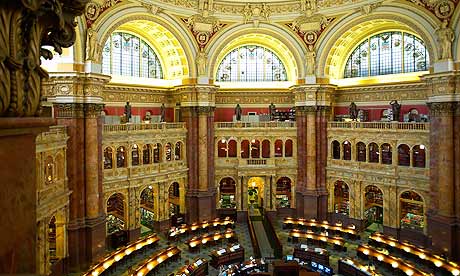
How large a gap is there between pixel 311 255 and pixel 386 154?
460 inches

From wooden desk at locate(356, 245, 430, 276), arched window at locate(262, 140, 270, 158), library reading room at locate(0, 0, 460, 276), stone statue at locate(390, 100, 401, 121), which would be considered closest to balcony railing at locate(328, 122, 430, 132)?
library reading room at locate(0, 0, 460, 276)

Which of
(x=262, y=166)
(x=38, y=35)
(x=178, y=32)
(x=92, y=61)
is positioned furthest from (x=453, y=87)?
(x=38, y=35)

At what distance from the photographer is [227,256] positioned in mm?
23469

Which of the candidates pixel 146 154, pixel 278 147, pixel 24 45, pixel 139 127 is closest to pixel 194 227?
pixel 146 154

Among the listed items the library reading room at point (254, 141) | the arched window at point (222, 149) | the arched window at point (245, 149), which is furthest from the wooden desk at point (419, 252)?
the arched window at point (222, 149)

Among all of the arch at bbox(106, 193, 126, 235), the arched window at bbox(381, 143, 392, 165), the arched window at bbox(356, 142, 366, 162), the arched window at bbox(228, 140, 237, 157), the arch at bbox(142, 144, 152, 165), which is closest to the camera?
the arch at bbox(106, 193, 126, 235)

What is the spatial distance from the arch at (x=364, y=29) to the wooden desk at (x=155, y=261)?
1927 cm

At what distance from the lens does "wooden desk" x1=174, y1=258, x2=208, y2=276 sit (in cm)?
1994

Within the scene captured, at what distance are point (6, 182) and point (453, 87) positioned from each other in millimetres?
26484

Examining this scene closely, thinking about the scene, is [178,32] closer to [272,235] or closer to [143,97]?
[143,97]

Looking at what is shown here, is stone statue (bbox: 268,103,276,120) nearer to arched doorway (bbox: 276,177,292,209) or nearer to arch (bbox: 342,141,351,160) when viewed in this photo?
arched doorway (bbox: 276,177,292,209)

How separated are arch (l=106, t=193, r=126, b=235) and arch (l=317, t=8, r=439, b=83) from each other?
20686 millimetres

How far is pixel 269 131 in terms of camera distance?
3297 centimetres

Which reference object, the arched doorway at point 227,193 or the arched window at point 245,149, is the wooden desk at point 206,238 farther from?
the arched window at point 245,149
